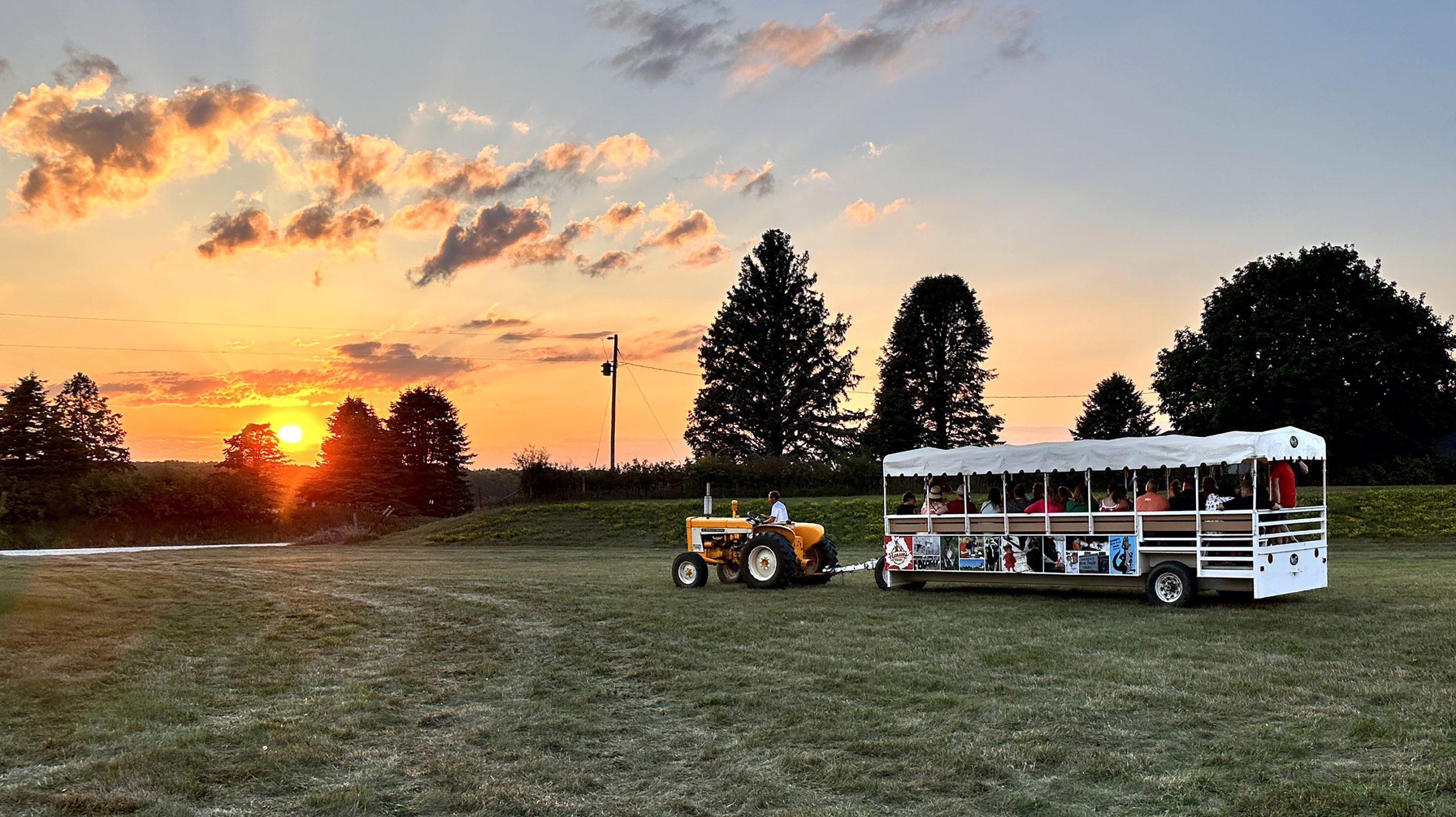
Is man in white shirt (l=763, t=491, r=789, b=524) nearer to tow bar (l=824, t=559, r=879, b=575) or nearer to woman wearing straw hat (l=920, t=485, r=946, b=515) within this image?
tow bar (l=824, t=559, r=879, b=575)

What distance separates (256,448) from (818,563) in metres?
76.3

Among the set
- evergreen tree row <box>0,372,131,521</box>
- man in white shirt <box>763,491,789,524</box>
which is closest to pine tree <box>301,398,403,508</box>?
evergreen tree row <box>0,372,131,521</box>

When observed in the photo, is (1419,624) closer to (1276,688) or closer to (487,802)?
(1276,688)

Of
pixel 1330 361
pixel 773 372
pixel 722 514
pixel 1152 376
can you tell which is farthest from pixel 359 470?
pixel 1330 361

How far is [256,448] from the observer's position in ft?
276

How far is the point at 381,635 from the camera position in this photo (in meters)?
12.4

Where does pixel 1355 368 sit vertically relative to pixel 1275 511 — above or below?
above

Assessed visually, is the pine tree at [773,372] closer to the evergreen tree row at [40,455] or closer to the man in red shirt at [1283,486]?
the evergreen tree row at [40,455]

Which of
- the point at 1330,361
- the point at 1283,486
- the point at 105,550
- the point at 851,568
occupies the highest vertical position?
the point at 1330,361

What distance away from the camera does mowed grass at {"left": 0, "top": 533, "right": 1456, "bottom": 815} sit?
6.12 meters

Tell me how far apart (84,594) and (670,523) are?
2441 centimetres

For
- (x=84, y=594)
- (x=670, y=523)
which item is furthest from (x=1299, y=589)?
(x=670, y=523)

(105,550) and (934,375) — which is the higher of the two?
(934,375)

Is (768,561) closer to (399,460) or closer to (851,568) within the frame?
(851,568)
